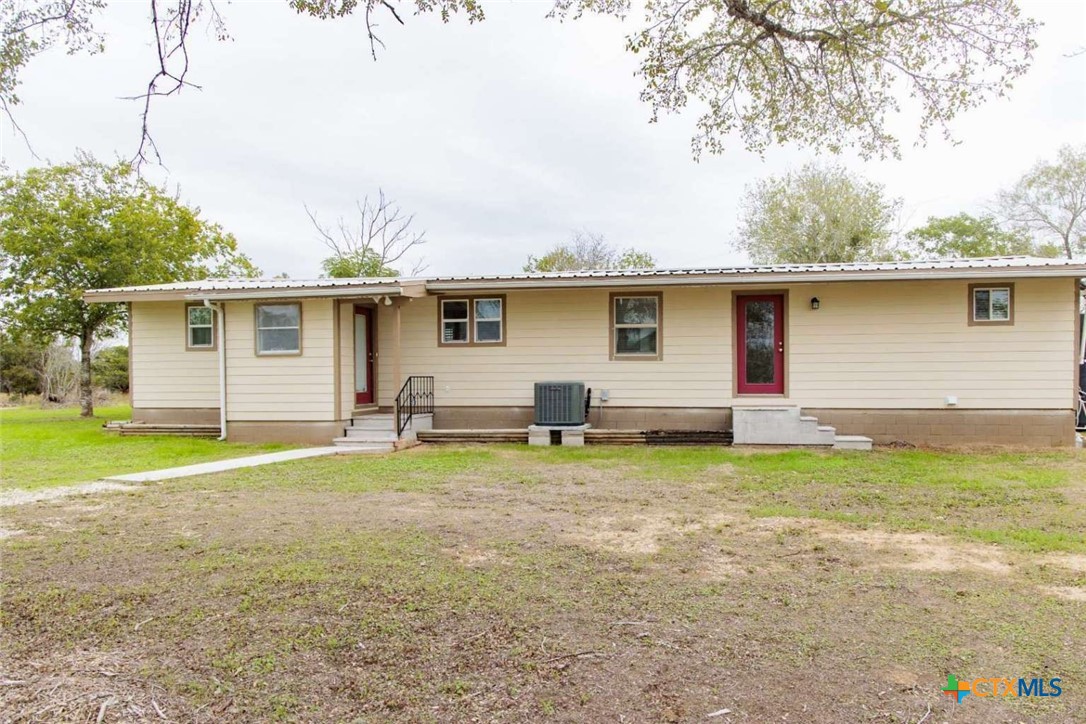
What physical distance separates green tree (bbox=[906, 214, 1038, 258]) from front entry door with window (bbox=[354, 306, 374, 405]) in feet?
78.0

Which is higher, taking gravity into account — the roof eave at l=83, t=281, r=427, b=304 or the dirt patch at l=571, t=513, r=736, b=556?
the roof eave at l=83, t=281, r=427, b=304

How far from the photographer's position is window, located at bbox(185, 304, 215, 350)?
12.1 metres

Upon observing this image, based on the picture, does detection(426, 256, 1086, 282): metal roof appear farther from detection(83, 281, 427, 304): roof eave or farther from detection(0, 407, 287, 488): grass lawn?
detection(0, 407, 287, 488): grass lawn

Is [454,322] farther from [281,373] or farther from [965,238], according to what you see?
[965,238]

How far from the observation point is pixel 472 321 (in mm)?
11719

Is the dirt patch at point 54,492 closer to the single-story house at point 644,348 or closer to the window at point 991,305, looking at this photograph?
the single-story house at point 644,348

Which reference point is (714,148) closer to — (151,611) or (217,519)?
(217,519)

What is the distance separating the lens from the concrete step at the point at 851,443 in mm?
9867

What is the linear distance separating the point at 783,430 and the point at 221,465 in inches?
320

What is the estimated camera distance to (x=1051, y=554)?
4273 mm

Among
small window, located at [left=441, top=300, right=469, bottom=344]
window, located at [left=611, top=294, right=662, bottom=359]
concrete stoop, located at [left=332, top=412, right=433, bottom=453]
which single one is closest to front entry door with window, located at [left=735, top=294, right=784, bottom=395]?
window, located at [left=611, top=294, right=662, bottom=359]

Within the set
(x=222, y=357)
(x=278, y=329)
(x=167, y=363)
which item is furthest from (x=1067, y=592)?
(x=167, y=363)

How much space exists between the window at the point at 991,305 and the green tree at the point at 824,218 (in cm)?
1374

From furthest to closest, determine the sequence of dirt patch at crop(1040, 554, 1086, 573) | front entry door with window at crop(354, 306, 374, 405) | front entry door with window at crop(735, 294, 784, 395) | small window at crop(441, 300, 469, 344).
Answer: front entry door with window at crop(354, 306, 374, 405) < small window at crop(441, 300, 469, 344) < front entry door with window at crop(735, 294, 784, 395) < dirt patch at crop(1040, 554, 1086, 573)
